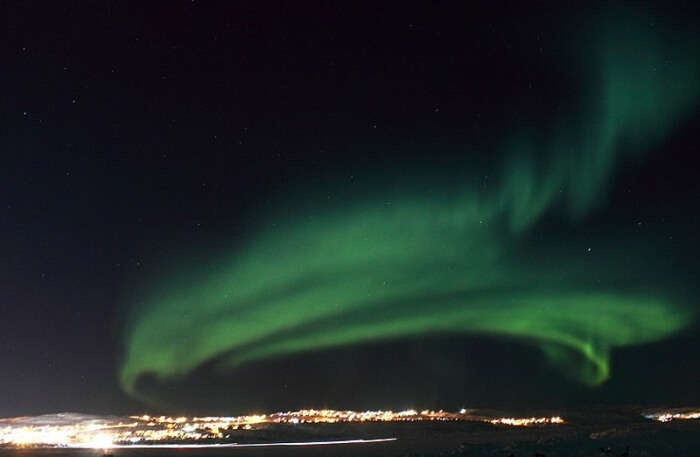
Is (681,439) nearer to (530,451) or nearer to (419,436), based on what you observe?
(530,451)

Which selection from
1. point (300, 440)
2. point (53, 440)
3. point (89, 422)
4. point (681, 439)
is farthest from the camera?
point (89, 422)

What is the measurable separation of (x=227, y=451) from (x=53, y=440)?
4087 cm

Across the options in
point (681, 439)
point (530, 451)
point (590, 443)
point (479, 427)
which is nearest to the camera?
point (530, 451)

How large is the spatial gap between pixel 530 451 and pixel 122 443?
51.0 metres

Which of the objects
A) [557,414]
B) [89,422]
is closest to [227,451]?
[89,422]

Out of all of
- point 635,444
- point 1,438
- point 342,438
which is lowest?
point 635,444

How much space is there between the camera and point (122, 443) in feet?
277

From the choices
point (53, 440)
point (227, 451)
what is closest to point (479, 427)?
point (227, 451)

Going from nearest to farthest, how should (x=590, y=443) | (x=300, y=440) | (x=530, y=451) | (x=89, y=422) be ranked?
1. (x=530, y=451)
2. (x=590, y=443)
3. (x=300, y=440)
4. (x=89, y=422)

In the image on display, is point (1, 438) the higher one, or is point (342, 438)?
point (1, 438)

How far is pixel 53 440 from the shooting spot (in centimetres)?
9438

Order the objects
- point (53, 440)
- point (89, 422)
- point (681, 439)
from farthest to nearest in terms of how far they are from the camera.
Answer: point (89, 422) → point (53, 440) → point (681, 439)

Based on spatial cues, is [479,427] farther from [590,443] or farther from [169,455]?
[169,455]

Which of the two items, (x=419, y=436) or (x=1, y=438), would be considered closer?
(x=419, y=436)
